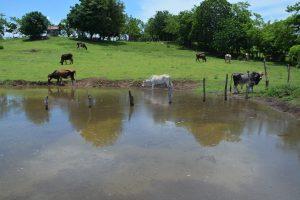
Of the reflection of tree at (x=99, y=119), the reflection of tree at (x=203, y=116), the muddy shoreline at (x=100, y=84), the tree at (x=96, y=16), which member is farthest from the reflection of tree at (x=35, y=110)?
the tree at (x=96, y=16)

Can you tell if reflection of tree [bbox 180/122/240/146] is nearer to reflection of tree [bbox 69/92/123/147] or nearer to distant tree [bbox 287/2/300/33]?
reflection of tree [bbox 69/92/123/147]

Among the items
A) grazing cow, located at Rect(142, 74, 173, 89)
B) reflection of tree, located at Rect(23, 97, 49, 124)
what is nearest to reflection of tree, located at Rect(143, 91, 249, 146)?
grazing cow, located at Rect(142, 74, 173, 89)

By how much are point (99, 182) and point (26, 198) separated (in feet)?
5.67

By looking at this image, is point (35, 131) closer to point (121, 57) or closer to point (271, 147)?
point (271, 147)

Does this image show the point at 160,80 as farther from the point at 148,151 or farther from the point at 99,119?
the point at 148,151

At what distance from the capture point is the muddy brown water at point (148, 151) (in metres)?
9.38

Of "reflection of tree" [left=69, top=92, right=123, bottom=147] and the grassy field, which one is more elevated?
the grassy field

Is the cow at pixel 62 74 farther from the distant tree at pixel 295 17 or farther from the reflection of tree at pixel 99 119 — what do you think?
the distant tree at pixel 295 17

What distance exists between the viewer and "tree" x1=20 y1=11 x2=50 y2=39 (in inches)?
2452

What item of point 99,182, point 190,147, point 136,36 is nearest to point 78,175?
point 99,182

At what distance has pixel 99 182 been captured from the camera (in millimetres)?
9719

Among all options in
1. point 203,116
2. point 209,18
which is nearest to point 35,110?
point 203,116

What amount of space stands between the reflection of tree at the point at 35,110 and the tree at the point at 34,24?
41893 millimetres

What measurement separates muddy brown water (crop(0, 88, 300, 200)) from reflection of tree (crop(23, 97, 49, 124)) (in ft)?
0.16
